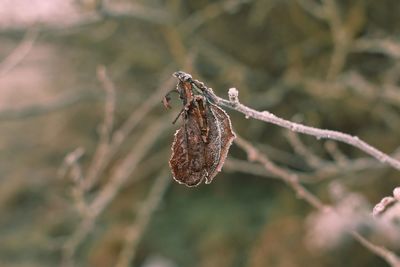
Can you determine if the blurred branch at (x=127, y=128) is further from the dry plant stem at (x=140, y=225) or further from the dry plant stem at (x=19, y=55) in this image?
the dry plant stem at (x=19, y=55)

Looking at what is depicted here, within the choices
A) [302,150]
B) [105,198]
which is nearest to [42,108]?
[105,198]

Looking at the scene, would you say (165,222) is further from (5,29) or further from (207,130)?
(207,130)

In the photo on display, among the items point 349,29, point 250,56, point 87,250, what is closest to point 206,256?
point 87,250

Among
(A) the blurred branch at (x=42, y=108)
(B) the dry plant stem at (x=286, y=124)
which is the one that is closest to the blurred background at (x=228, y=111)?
(A) the blurred branch at (x=42, y=108)

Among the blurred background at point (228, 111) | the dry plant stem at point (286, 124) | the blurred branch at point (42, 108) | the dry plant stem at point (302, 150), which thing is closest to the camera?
the dry plant stem at point (286, 124)

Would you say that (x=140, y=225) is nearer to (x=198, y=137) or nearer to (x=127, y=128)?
(x=127, y=128)
